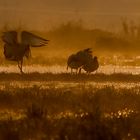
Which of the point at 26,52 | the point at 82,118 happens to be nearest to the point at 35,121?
the point at 82,118

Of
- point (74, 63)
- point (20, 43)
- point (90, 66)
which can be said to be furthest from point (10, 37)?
point (90, 66)

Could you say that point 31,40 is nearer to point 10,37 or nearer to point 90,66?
point 10,37

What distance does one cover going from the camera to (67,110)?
1583 centimetres

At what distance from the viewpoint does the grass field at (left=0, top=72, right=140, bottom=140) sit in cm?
1294

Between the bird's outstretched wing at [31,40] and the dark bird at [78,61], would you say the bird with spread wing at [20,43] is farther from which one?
the dark bird at [78,61]

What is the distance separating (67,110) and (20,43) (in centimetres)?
972

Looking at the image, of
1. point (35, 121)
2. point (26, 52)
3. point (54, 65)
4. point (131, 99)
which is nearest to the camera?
point (35, 121)

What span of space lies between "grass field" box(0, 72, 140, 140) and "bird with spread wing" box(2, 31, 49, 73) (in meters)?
2.63

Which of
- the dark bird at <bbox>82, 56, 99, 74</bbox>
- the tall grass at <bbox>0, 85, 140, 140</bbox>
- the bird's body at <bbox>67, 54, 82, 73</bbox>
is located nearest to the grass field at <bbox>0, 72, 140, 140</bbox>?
the tall grass at <bbox>0, 85, 140, 140</bbox>

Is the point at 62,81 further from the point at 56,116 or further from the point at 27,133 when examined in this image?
the point at 27,133

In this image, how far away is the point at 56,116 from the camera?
1491cm

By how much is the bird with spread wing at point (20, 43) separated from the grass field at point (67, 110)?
2.63 m

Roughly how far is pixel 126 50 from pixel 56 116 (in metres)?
22.2

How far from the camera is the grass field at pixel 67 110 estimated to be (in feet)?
42.4
